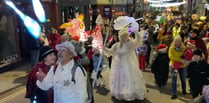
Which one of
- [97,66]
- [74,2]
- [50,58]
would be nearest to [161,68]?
[97,66]

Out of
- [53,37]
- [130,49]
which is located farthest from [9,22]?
[130,49]

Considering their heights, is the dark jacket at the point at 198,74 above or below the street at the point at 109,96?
above

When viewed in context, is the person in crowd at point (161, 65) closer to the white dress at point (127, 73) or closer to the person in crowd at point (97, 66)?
the white dress at point (127, 73)

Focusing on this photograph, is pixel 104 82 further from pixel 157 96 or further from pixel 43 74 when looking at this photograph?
pixel 43 74

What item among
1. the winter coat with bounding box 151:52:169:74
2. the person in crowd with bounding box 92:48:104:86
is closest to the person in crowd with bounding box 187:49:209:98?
the winter coat with bounding box 151:52:169:74

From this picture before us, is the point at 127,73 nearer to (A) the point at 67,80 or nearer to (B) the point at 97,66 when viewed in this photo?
(B) the point at 97,66

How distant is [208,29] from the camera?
43.1 ft

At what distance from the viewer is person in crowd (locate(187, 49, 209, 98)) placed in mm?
6301

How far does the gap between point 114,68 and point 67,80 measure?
11.0 feet

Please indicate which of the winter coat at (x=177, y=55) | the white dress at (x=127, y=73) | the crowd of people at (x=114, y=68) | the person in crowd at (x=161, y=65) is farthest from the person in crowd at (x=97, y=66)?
the winter coat at (x=177, y=55)

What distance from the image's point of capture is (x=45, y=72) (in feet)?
14.2

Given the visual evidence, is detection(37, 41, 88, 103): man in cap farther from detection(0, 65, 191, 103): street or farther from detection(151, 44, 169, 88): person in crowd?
detection(151, 44, 169, 88): person in crowd

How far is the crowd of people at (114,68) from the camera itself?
12.7 feet

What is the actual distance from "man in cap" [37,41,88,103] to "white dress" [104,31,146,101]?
2.99m
